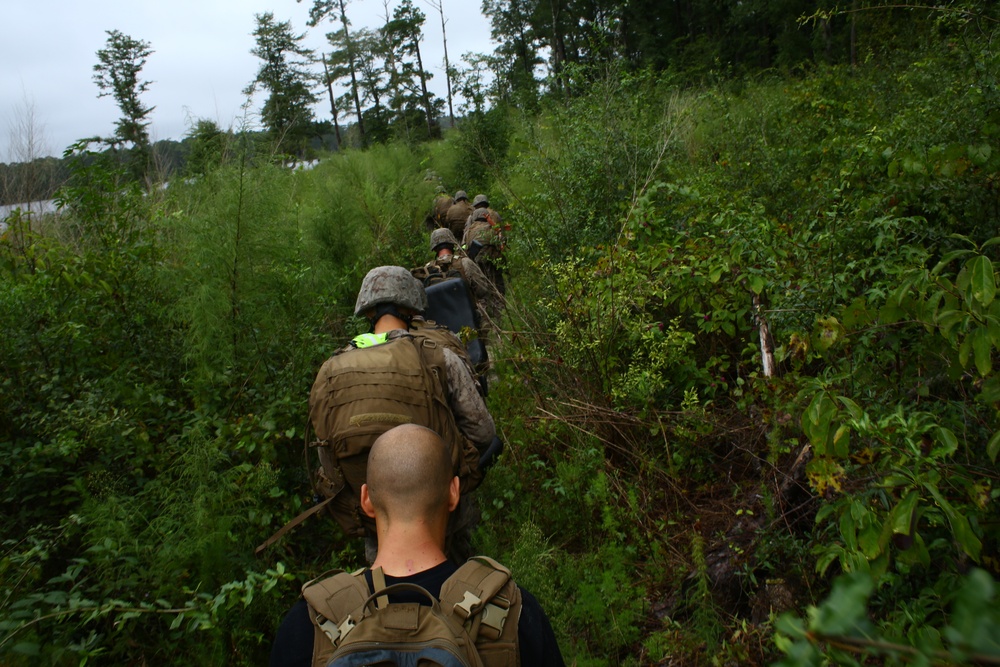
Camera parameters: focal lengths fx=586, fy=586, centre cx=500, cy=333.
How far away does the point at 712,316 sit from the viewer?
13.3 ft

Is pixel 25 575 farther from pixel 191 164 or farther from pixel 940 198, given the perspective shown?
pixel 940 198

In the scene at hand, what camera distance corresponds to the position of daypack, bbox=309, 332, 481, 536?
8.54 feet

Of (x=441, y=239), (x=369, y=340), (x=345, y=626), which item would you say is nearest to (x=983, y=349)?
(x=345, y=626)

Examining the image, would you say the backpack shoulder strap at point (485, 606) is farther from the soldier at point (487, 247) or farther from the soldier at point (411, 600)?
the soldier at point (487, 247)

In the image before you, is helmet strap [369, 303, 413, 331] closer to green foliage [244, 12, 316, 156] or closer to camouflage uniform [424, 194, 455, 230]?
green foliage [244, 12, 316, 156]

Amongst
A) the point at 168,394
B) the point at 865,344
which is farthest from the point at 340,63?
the point at 865,344

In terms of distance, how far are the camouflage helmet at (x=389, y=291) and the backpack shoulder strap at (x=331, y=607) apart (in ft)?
6.39

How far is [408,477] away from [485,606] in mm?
473

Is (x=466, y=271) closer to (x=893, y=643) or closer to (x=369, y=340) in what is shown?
(x=369, y=340)

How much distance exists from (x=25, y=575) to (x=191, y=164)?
4.27m

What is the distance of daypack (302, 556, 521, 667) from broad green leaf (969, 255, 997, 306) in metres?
1.44

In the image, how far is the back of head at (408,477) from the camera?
1.80 meters

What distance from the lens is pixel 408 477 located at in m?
1.82

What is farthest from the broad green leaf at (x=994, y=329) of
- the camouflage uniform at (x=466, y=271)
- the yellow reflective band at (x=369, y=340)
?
the camouflage uniform at (x=466, y=271)
